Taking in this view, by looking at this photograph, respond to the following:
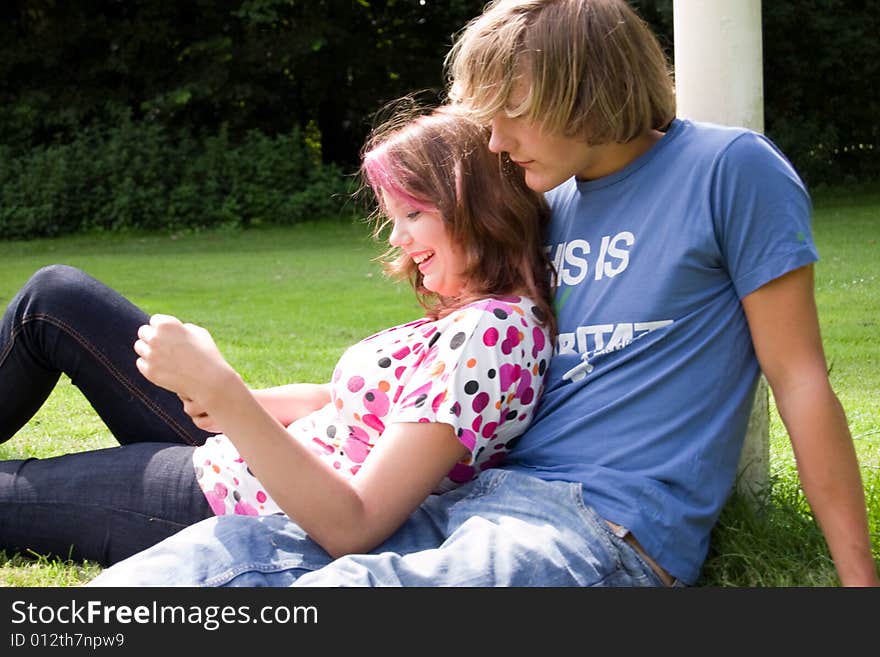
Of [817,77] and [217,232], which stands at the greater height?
[817,77]

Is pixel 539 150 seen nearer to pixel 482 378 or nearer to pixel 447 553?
pixel 482 378

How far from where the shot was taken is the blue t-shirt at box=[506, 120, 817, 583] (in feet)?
6.56

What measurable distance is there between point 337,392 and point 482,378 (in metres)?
0.36

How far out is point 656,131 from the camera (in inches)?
88.4

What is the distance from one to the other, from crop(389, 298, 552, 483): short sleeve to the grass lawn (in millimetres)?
595

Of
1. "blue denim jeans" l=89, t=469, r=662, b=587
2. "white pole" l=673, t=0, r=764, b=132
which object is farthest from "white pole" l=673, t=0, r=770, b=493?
"blue denim jeans" l=89, t=469, r=662, b=587

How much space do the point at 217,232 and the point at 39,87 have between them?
14.6 ft

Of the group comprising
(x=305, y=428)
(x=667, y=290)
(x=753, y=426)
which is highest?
(x=667, y=290)

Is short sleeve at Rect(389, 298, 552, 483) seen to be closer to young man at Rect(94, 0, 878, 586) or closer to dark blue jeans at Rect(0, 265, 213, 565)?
young man at Rect(94, 0, 878, 586)

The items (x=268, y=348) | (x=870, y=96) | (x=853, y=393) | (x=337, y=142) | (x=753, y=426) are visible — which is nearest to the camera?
(x=753, y=426)

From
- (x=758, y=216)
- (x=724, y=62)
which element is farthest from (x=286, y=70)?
(x=758, y=216)

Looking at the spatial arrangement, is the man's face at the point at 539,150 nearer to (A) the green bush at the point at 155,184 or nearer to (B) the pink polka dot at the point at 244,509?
(B) the pink polka dot at the point at 244,509
